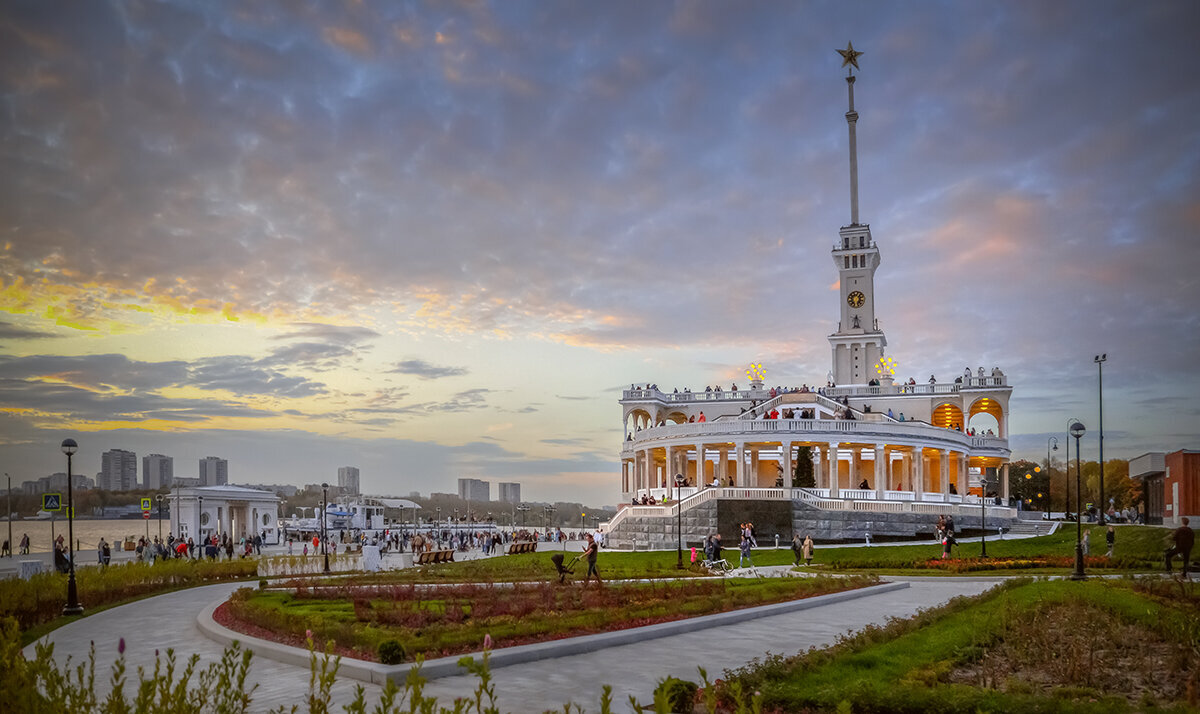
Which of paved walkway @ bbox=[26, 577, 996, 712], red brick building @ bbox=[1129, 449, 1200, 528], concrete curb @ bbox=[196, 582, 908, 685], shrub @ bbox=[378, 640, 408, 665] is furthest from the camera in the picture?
red brick building @ bbox=[1129, 449, 1200, 528]

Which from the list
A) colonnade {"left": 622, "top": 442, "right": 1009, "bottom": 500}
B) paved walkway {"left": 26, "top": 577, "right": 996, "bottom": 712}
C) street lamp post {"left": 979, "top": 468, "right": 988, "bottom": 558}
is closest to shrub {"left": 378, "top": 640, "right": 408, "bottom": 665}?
paved walkway {"left": 26, "top": 577, "right": 996, "bottom": 712}

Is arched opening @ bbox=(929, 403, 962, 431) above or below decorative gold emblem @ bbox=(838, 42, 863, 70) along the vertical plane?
below

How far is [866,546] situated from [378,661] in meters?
36.8

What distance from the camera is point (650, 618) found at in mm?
18812

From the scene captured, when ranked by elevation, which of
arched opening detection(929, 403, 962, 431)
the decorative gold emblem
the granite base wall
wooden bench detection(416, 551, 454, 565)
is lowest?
wooden bench detection(416, 551, 454, 565)

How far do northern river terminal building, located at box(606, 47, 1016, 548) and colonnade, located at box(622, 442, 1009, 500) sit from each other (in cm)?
15

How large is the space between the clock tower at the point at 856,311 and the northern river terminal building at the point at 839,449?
0.10 metres

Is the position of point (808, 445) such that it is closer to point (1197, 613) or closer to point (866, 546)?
point (866, 546)

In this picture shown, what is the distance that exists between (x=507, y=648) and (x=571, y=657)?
1129mm

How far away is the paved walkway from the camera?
1243 cm

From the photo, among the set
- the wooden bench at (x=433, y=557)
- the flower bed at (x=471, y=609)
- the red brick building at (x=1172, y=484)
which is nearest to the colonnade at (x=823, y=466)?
the red brick building at (x=1172, y=484)

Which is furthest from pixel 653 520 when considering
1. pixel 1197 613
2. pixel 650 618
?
pixel 1197 613

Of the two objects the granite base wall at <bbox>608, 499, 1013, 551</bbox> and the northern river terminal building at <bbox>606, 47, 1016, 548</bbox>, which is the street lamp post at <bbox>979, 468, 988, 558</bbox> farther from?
the granite base wall at <bbox>608, 499, 1013, 551</bbox>

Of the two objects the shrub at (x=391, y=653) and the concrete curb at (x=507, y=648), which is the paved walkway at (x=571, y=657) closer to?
the concrete curb at (x=507, y=648)
